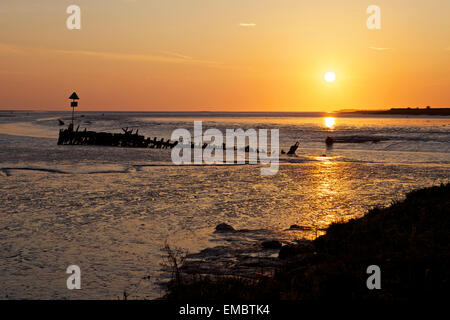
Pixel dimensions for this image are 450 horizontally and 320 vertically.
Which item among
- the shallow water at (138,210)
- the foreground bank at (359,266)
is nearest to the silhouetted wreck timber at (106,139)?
the shallow water at (138,210)

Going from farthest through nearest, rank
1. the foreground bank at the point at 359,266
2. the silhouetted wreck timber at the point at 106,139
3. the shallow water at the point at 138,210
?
the silhouetted wreck timber at the point at 106,139, the shallow water at the point at 138,210, the foreground bank at the point at 359,266

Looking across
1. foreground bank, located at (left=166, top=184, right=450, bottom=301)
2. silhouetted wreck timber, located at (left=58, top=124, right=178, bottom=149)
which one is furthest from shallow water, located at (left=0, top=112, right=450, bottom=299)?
silhouetted wreck timber, located at (left=58, top=124, right=178, bottom=149)

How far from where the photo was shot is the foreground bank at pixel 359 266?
631 cm

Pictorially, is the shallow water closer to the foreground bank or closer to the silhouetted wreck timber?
the foreground bank

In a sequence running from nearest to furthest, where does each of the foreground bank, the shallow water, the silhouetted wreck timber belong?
the foreground bank → the shallow water → the silhouetted wreck timber

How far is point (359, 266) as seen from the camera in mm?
7184

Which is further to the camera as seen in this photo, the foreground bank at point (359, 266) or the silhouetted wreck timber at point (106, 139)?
the silhouetted wreck timber at point (106, 139)

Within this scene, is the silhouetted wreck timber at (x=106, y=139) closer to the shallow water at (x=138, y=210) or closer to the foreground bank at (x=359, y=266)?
the shallow water at (x=138, y=210)

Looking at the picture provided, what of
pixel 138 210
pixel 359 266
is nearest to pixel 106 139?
pixel 138 210

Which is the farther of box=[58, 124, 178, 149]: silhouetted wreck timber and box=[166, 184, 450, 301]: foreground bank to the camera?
box=[58, 124, 178, 149]: silhouetted wreck timber

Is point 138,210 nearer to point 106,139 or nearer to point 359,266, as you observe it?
point 359,266

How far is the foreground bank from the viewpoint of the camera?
6.31 meters

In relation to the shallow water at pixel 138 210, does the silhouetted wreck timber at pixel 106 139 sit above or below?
above
